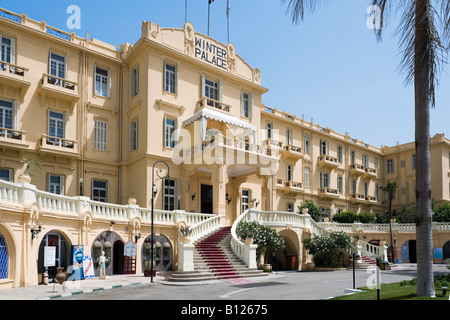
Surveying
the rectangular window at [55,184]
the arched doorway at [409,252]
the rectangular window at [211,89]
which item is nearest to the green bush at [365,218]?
the arched doorway at [409,252]

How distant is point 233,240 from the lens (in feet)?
80.9

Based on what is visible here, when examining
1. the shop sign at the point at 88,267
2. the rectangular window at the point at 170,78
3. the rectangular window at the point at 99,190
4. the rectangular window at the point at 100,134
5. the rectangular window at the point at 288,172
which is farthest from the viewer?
the rectangular window at the point at 288,172

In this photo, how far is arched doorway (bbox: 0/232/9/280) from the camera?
1669 centimetres

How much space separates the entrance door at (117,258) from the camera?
75.6ft

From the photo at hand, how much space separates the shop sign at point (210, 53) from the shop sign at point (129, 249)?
15.9 metres

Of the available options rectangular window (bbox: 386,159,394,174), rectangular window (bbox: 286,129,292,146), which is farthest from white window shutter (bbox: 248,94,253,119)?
rectangular window (bbox: 386,159,394,174)

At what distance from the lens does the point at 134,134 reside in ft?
99.1

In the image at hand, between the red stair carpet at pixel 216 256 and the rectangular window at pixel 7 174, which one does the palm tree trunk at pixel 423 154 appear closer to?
A: the red stair carpet at pixel 216 256

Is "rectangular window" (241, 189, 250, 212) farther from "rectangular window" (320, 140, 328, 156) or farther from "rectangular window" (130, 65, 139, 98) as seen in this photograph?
"rectangular window" (320, 140, 328, 156)

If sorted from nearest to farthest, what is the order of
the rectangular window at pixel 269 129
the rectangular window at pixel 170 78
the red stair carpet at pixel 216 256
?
the red stair carpet at pixel 216 256, the rectangular window at pixel 170 78, the rectangular window at pixel 269 129

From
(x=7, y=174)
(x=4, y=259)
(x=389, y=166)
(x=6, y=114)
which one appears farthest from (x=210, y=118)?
(x=389, y=166)

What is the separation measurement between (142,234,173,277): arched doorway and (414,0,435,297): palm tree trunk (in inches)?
591

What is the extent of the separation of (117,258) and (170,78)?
1360cm
